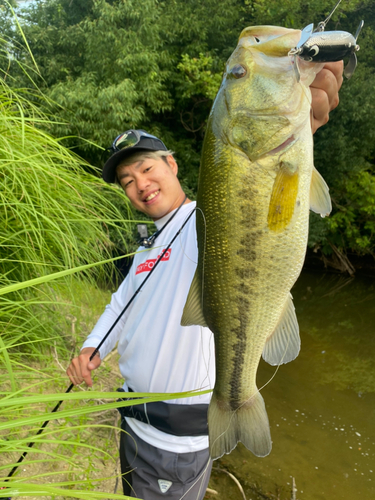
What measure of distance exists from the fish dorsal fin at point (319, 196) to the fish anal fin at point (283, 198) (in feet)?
0.31

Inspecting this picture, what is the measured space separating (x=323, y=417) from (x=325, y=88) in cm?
491

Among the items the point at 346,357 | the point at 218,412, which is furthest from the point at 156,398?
the point at 346,357

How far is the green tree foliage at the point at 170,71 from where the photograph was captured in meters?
9.81

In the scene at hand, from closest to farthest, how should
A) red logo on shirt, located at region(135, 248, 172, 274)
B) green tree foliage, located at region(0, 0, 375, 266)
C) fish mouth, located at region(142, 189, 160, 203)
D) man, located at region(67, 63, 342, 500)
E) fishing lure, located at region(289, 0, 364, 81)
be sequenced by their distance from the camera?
fishing lure, located at region(289, 0, 364, 81), man, located at region(67, 63, 342, 500), red logo on shirt, located at region(135, 248, 172, 274), fish mouth, located at region(142, 189, 160, 203), green tree foliage, located at region(0, 0, 375, 266)

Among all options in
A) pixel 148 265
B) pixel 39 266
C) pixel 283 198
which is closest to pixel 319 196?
pixel 283 198

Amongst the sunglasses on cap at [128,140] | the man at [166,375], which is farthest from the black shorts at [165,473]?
the sunglasses on cap at [128,140]

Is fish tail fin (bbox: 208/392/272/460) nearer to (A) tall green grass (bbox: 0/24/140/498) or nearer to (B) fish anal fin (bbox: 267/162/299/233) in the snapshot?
(B) fish anal fin (bbox: 267/162/299/233)

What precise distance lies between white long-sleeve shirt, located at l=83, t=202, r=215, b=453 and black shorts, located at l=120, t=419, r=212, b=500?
0.04 metres

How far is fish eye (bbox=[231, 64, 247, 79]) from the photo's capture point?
1.12 m

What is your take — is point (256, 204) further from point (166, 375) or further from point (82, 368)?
point (82, 368)

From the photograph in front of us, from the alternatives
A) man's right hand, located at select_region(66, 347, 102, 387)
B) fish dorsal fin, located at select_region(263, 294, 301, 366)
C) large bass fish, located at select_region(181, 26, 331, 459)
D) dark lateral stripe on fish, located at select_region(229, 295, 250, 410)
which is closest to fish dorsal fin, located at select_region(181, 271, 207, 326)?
large bass fish, located at select_region(181, 26, 331, 459)

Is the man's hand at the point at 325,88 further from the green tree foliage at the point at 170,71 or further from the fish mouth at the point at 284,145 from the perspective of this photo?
the green tree foliage at the point at 170,71

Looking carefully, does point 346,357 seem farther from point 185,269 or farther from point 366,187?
point 366,187

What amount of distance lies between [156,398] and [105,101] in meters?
9.65
